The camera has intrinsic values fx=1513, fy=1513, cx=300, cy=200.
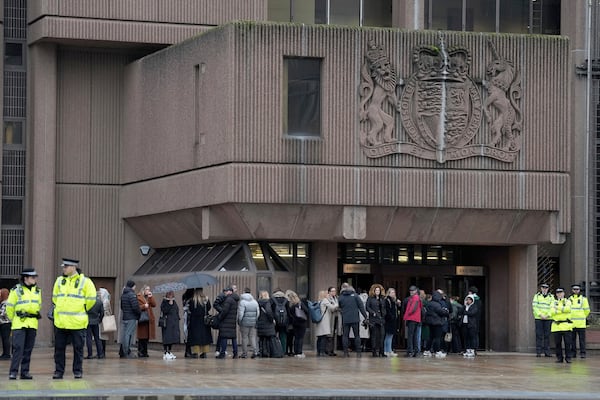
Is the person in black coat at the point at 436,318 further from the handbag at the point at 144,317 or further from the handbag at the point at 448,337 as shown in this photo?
the handbag at the point at 144,317

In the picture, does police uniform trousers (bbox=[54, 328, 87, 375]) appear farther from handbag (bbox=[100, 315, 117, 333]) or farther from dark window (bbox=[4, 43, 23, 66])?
dark window (bbox=[4, 43, 23, 66])

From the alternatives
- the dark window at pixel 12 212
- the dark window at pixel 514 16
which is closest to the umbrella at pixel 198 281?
the dark window at pixel 12 212

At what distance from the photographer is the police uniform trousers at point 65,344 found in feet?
83.3

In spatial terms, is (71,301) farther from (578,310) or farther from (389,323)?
(578,310)

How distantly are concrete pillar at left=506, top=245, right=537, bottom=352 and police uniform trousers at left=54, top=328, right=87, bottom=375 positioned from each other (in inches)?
688

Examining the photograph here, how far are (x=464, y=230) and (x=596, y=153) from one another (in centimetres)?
803

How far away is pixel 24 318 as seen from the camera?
83.7 ft

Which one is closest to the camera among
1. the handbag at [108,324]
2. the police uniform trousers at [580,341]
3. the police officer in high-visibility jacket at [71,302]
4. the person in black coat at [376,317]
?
the police officer in high-visibility jacket at [71,302]

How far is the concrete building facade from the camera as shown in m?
37.9

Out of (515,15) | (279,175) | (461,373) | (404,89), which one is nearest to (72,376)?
(461,373)

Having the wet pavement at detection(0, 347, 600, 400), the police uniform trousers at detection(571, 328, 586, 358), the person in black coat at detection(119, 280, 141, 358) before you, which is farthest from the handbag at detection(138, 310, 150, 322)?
the police uniform trousers at detection(571, 328, 586, 358)

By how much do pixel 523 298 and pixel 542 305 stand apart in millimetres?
2689

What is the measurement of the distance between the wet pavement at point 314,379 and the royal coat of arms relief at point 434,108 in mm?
5799

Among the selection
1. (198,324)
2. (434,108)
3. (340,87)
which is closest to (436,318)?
(434,108)
